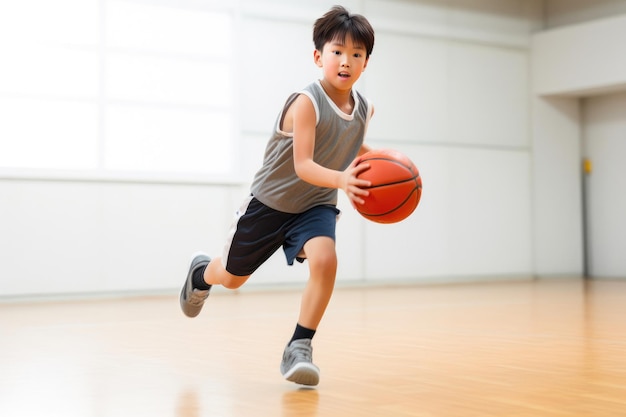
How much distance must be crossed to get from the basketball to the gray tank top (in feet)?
0.96

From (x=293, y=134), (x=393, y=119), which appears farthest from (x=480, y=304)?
(x=293, y=134)

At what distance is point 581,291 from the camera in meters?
7.50

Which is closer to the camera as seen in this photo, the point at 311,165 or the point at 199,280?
the point at 311,165

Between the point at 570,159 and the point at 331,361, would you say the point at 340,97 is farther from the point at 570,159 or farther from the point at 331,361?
the point at 570,159

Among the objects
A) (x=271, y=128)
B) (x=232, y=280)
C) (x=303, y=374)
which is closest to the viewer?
(x=303, y=374)

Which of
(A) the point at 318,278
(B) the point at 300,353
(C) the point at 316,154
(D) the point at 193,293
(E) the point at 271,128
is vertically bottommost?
(B) the point at 300,353

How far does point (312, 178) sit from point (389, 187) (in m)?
0.24

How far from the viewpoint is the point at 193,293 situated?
138 inches

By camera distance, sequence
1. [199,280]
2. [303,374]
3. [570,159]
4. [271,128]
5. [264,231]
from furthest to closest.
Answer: [570,159] → [271,128] → [199,280] → [264,231] → [303,374]

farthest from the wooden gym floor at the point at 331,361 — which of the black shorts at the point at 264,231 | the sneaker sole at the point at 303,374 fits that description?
the black shorts at the point at 264,231

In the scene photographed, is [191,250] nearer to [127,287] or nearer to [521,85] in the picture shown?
[127,287]

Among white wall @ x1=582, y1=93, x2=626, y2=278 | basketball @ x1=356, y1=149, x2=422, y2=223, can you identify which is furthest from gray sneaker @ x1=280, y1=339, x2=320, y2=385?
white wall @ x1=582, y1=93, x2=626, y2=278

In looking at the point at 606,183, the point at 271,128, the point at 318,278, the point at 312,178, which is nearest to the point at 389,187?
the point at 312,178

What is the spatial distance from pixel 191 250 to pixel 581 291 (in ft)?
10.9
